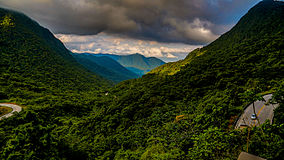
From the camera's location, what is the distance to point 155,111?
172 feet

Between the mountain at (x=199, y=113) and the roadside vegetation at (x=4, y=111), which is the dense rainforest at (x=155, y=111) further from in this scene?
the roadside vegetation at (x=4, y=111)

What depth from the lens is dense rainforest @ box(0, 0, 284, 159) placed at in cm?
1112

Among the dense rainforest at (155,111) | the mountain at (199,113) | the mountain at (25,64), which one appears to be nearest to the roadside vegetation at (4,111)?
the dense rainforest at (155,111)

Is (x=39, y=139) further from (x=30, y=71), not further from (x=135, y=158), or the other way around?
(x=30, y=71)

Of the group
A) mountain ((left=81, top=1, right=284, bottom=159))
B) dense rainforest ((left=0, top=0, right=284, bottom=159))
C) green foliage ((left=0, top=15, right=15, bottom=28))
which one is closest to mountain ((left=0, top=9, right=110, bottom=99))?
green foliage ((left=0, top=15, right=15, bottom=28))

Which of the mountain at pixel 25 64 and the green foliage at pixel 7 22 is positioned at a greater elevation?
the green foliage at pixel 7 22

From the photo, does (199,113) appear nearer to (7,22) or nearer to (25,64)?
(25,64)

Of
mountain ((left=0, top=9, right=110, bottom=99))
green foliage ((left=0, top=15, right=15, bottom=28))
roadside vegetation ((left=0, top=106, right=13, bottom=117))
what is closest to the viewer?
roadside vegetation ((left=0, top=106, right=13, bottom=117))

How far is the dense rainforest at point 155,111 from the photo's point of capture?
1112 centimetres

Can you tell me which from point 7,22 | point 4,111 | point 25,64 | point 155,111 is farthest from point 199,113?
point 7,22

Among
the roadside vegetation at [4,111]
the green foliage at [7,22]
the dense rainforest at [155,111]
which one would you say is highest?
the green foliage at [7,22]

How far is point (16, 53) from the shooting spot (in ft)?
440

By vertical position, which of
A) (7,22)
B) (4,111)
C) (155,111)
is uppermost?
(7,22)

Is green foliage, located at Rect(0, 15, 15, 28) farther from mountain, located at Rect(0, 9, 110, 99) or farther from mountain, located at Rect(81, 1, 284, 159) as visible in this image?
mountain, located at Rect(81, 1, 284, 159)
